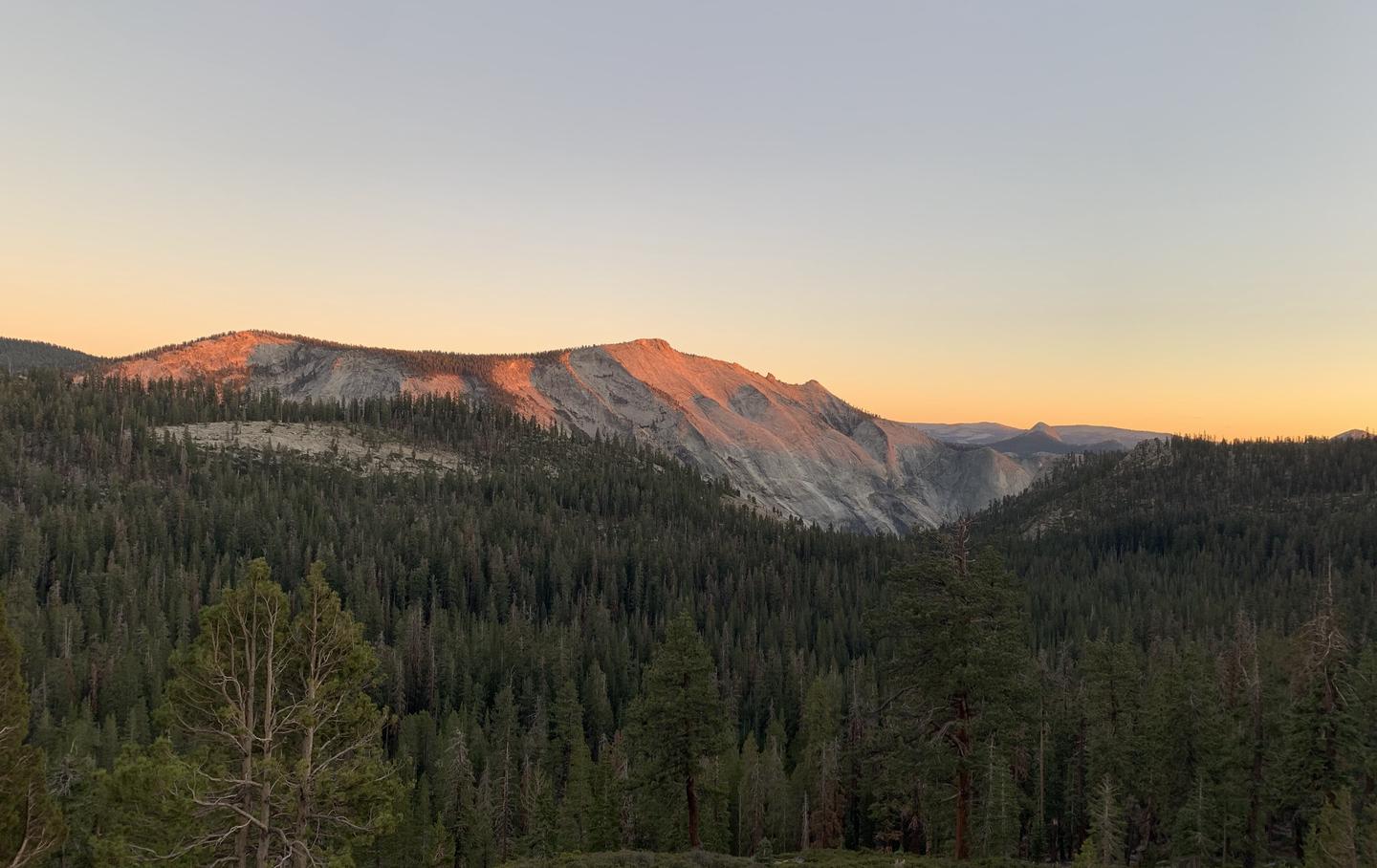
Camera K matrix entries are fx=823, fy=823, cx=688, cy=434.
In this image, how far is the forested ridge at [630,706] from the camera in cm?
2077

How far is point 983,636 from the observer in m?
29.1

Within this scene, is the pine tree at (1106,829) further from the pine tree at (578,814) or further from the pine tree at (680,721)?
the pine tree at (578,814)

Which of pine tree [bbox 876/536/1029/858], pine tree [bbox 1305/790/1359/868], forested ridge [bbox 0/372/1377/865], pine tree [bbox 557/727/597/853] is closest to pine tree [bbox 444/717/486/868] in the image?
forested ridge [bbox 0/372/1377/865]

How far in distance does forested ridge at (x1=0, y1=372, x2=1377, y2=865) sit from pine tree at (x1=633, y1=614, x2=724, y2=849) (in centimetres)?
13

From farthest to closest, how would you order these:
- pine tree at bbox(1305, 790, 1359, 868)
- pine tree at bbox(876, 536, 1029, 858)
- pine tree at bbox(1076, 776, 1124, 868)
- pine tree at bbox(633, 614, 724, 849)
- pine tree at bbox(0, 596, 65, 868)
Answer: pine tree at bbox(1076, 776, 1124, 868) < pine tree at bbox(633, 614, 724, 849) < pine tree at bbox(1305, 790, 1359, 868) < pine tree at bbox(876, 536, 1029, 858) < pine tree at bbox(0, 596, 65, 868)

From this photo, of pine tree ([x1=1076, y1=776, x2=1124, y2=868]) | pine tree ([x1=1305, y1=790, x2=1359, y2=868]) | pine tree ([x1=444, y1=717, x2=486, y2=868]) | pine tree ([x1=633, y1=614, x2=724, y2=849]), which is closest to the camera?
pine tree ([x1=1305, y1=790, x2=1359, y2=868])

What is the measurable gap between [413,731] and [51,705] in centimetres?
4167

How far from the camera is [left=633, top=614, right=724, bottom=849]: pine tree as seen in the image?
37250 mm

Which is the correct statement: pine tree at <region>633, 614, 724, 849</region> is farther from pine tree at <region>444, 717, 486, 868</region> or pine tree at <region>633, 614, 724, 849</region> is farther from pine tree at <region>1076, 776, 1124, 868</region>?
pine tree at <region>444, 717, 486, 868</region>

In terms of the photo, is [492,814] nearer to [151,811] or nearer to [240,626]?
[151,811]

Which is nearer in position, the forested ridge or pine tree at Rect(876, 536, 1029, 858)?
the forested ridge

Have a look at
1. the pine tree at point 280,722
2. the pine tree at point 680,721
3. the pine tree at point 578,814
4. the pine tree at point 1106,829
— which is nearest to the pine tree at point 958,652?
the pine tree at point 680,721

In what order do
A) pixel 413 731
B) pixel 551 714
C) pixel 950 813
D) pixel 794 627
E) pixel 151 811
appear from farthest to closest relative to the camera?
pixel 794 627 < pixel 551 714 < pixel 413 731 < pixel 950 813 < pixel 151 811

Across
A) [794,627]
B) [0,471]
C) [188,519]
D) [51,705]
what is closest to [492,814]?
[51,705]
